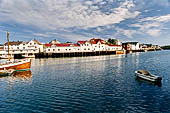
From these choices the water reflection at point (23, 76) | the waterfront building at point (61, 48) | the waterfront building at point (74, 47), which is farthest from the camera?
the waterfront building at point (74, 47)

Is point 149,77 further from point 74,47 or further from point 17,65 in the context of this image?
point 74,47

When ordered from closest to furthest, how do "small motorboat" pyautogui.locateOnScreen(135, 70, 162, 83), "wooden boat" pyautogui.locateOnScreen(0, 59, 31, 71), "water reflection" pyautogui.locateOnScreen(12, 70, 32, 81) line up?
1. "small motorboat" pyautogui.locateOnScreen(135, 70, 162, 83)
2. "water reflection" pyautogui.locateOnScreen(12, 70, 32, 81)
3. "wooden boat" pyautogui.locateOnScreen(0, 59, 31, 71)

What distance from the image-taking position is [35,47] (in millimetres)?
108375

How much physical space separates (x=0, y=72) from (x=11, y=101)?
19221 millimetres

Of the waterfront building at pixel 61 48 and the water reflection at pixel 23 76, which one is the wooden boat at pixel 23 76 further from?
the waterfront building at pixel 61 48

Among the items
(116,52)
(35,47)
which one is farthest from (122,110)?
(116,52)

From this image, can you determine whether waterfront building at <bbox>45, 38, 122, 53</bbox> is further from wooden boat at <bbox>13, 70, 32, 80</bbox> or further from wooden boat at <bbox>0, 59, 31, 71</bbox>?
wooden boat at <bbox>13, 70, 32, 80</bbox>

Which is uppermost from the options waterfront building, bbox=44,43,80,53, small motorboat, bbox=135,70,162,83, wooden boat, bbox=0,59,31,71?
waterfront building, bbox=44,43,80,53

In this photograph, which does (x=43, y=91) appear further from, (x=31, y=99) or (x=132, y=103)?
(x=132, y=103)

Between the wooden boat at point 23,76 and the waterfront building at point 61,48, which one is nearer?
the wooden boat at point 23,76

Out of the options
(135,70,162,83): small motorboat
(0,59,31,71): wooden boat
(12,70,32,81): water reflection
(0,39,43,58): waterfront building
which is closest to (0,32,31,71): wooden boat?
(0,59,31,71): wooden boat

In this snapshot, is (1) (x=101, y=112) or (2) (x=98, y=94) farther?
(2) (x=98, y=94)

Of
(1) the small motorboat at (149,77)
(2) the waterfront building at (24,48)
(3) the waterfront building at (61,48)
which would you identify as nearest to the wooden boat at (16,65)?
(1) the small motorboat at (149,77)

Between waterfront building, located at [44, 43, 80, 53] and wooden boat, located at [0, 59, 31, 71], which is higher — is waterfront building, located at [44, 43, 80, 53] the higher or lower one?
the higher one
